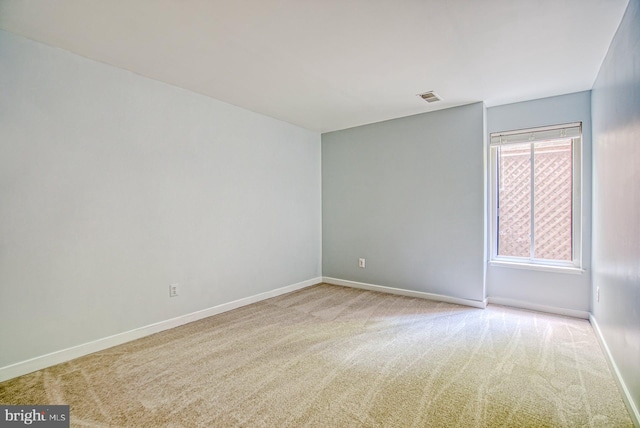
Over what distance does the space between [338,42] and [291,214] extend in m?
2.65

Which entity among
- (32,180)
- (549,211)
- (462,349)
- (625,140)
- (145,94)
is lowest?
(462,349)

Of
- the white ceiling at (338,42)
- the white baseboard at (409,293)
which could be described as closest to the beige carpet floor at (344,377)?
the white baseboard at (409,293)

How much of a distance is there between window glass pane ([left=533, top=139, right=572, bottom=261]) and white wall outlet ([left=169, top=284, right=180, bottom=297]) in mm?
4141

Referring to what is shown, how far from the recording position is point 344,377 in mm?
2174

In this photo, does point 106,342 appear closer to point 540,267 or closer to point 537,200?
point 540,267

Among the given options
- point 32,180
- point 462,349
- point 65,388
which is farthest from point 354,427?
point 32,180

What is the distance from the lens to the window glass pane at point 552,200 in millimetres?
3518

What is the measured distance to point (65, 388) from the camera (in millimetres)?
2041

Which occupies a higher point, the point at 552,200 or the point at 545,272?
the point at 552,200

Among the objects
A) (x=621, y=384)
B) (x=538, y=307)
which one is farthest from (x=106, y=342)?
(x=538, y=307)

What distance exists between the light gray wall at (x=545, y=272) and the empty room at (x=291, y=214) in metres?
0.02

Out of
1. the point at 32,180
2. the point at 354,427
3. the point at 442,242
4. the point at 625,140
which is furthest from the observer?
the point at 442,242

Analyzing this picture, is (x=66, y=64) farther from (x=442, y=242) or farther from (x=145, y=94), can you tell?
(x=442, y=242)

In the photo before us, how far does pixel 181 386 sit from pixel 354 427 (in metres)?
1.19
